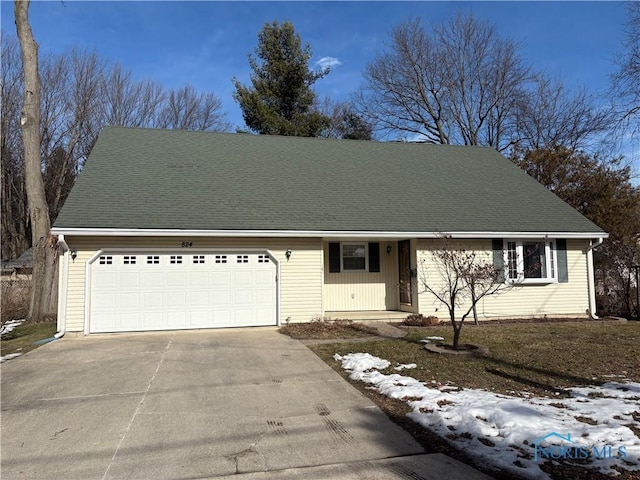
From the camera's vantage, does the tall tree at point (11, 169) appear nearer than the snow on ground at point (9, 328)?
No

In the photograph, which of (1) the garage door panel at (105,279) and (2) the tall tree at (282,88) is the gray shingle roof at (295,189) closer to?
(1) the garage door panel at (105,279)

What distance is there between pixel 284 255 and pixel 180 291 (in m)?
2.73

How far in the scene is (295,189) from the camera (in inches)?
510

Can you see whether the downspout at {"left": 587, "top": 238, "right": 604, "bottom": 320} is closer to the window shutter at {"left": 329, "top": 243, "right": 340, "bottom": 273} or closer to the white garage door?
the window shutter at {"left": 329, "top": 243, "right": 340, "bottom": 273}

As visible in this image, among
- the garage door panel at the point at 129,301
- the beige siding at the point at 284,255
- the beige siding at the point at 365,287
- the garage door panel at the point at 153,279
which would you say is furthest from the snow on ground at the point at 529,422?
the beige siding at the point at 365,287

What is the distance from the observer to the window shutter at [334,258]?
13227mm

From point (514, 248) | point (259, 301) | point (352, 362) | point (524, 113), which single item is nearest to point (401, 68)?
point (524, 113)

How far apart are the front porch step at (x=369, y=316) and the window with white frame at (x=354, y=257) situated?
1358mm

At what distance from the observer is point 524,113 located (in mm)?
25328

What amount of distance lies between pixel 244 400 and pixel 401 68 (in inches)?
995

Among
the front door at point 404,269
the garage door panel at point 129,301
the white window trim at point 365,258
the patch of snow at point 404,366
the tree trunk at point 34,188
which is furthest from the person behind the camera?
the white window trim at point 365,258

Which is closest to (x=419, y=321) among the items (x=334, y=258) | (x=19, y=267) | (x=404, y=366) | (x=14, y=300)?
(x=334, y=258)

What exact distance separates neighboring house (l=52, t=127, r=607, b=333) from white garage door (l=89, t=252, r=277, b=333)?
0.08 ft

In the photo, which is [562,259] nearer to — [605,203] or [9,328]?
[605,203]
